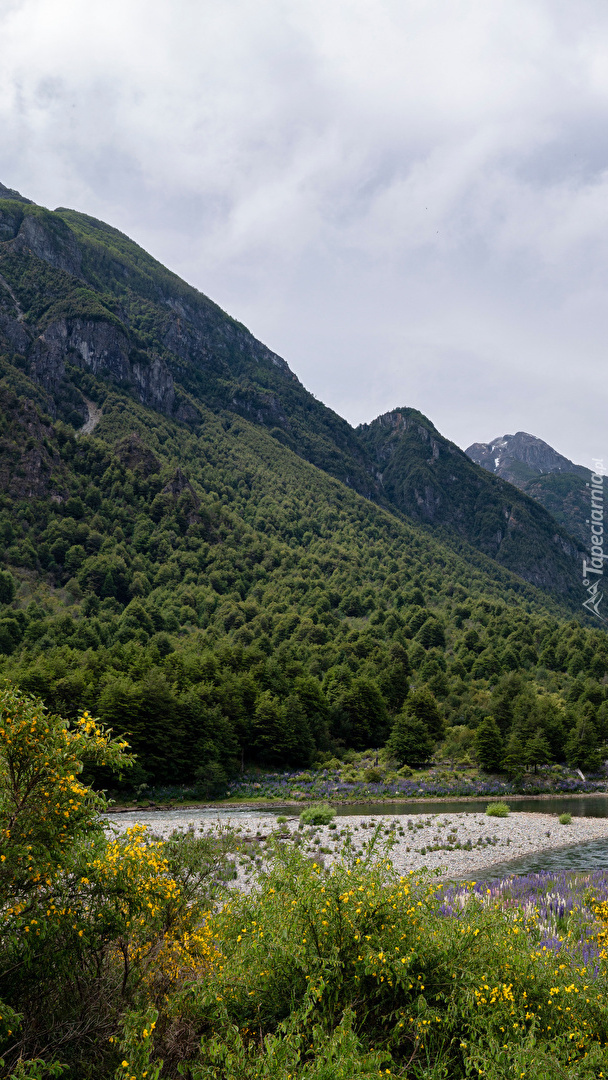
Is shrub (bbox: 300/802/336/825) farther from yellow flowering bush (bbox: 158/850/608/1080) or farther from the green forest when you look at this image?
yellow flowering bush (bbox: 158/850/608/1080)

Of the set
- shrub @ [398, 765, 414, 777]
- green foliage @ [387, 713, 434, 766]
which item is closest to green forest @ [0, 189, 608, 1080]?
green foliage @ [387, 713, 434, 766]

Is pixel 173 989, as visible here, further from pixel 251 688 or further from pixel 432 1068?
pixel 251 688

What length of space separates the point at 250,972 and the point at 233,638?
118m

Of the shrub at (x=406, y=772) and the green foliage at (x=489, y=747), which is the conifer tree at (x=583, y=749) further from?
the shrub at (x=406, y=772)

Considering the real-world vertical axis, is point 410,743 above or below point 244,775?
above

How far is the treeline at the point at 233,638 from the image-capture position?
6570cm

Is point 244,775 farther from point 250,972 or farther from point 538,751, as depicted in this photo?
point 250,972

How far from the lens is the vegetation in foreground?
6664mm

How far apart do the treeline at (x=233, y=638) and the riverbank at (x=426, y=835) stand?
13569 mm

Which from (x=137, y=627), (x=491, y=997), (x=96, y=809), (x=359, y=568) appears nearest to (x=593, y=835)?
(x=491, y=997)

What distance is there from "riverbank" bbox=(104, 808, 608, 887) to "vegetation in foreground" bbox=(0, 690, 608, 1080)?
50.1 ft

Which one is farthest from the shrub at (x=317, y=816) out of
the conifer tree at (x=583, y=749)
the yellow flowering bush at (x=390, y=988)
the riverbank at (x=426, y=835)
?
the conifer tree at (x=583, y=749)

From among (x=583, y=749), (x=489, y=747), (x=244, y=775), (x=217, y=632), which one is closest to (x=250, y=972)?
(x=244, y=775)

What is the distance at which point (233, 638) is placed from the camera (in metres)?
123
